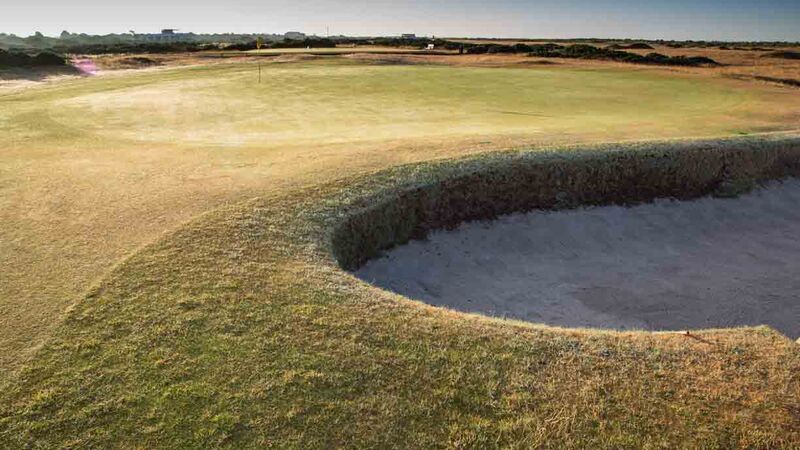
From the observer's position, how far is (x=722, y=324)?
8586 mm

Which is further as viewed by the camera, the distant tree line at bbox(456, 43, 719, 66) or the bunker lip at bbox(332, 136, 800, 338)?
the distant tree line at bbox(456, 43, 719, 66)

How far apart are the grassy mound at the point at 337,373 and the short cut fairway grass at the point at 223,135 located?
68cm

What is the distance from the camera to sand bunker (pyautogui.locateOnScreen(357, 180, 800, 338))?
28.1ft

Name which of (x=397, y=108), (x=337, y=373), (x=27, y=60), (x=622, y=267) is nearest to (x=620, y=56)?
(x=397, y=108)

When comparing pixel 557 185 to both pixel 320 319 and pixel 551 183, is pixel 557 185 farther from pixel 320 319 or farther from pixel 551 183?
pixel 320 319

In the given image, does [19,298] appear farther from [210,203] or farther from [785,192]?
[785,192]

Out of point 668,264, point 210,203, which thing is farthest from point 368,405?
point 668,264

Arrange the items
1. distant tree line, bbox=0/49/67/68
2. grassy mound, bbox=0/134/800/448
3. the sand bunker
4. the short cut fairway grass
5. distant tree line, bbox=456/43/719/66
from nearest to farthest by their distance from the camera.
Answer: grassy mound, bbox=0/134/800/448 < the short cut fairway grass < the sand bunker < distant tree line, bbox=0/49/67/68 < distant tree line, bbox=456/43/719/66

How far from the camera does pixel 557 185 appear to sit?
428 inches

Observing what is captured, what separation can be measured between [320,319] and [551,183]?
688 centimetres

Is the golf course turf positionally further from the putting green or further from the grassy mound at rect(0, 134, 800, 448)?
the putting green

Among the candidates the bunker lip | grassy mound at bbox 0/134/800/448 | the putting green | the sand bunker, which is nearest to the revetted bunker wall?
the bunker lip

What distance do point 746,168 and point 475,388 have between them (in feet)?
35.5

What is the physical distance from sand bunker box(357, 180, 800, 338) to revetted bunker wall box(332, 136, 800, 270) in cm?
31
